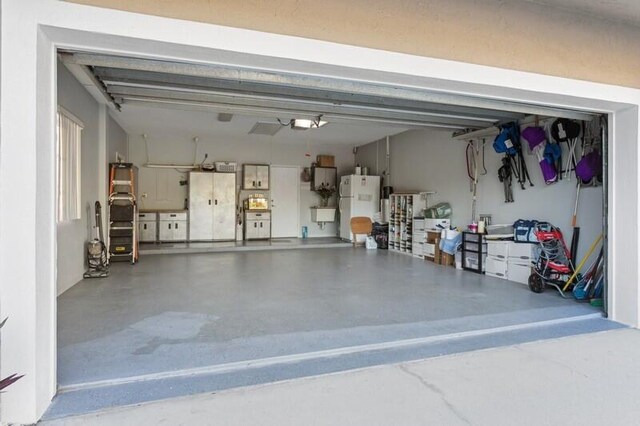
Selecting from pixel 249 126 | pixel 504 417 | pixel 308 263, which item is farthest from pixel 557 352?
pixel 249 126

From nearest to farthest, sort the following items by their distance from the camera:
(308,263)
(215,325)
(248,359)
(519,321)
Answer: (248,359) < (215,325) < (519,321) < (308,263)

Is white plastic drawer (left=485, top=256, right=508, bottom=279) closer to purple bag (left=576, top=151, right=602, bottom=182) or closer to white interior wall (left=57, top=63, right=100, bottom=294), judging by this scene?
purple bag (left=576, top=151, right=602, bottom=182)

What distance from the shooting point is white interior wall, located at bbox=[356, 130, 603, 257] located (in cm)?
497

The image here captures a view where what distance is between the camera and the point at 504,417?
209 cm

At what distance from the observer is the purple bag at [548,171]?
207 inches

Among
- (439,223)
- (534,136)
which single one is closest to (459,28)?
(534,136)

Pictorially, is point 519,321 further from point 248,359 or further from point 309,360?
point 248,359

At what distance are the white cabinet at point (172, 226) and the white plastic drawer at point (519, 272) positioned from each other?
7.46 meters

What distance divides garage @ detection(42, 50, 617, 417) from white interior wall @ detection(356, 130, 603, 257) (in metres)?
0.03

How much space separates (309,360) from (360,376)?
437mm

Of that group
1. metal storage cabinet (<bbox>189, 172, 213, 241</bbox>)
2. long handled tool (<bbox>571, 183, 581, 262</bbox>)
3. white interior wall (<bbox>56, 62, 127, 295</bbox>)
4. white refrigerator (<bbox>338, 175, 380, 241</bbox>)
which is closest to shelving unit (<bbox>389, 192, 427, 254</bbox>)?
white refrigerator (<bbox>338, 175, 380, 241</bbox>)

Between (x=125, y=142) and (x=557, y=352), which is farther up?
(x=125, y=142)

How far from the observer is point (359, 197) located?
10031mm

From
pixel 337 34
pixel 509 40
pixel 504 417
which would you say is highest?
pixel 509 40
